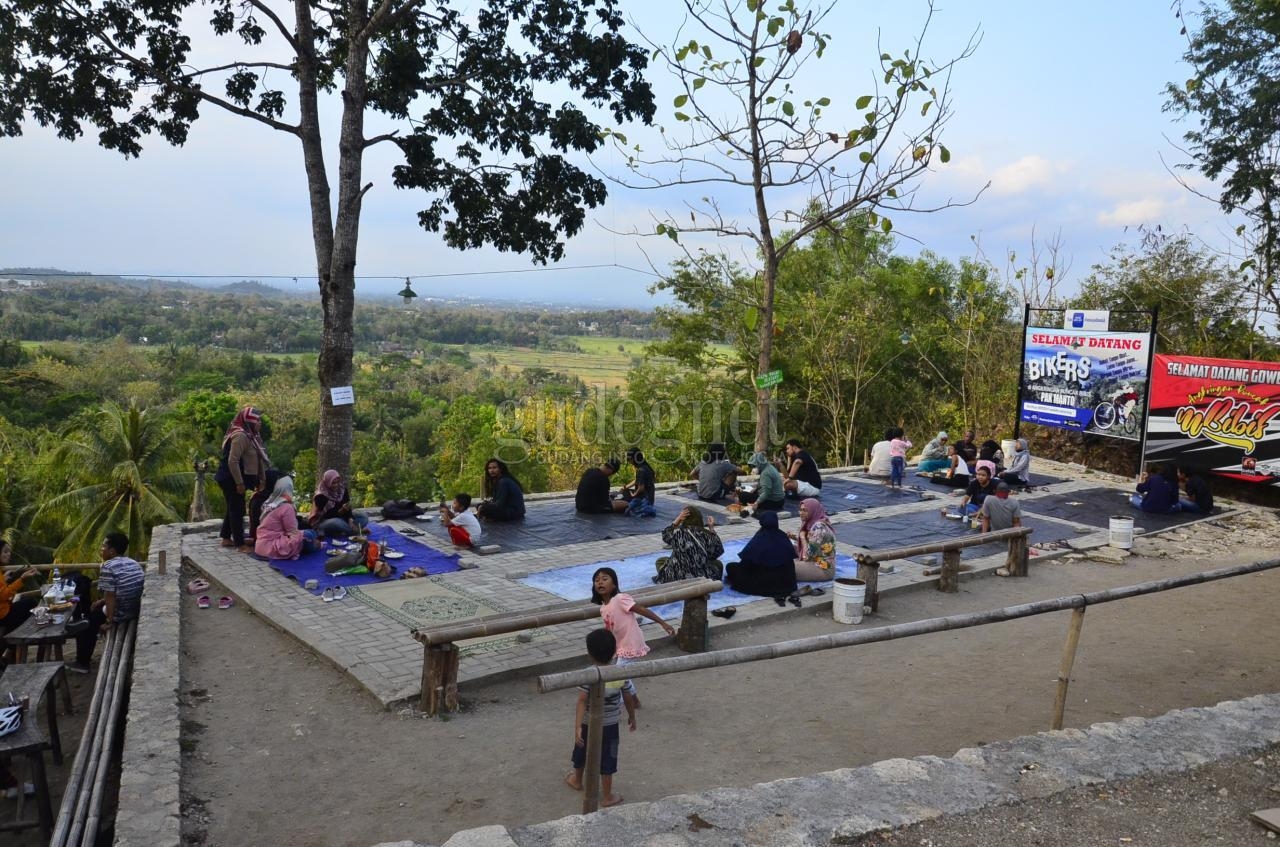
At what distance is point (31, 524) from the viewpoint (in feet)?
71.3

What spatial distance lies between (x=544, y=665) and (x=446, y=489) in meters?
26.8

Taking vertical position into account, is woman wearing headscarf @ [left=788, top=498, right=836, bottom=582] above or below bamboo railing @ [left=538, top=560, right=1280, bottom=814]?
below

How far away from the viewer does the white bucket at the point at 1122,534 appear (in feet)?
37.6

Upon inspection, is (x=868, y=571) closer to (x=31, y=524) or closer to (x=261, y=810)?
(x=261, y=810)

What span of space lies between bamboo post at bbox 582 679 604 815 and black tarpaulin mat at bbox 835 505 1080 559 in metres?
7.36

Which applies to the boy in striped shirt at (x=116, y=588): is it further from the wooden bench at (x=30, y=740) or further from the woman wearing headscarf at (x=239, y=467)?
the woman wearing headscarf at (x=239, y=467)

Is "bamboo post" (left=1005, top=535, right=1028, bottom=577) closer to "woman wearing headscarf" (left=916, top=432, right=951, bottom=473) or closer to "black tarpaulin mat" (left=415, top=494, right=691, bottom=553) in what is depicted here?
"black tarpaulin mat" (left=415, top=494, right=691, bottom=553)

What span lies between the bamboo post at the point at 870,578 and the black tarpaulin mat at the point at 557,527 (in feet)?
11.9

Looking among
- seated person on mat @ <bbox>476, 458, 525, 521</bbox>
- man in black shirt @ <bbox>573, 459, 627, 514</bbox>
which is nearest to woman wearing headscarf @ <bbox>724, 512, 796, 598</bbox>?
man in black shirt @ <bbox>573, 459, 627, 514</bbox>

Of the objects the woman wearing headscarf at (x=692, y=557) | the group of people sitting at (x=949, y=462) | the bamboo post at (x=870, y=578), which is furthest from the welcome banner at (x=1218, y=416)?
the woman wearing headscarf at (x=692, y=557)

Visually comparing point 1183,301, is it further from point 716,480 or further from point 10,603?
point 10,603

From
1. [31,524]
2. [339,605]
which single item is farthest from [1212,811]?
Result: [31,524]

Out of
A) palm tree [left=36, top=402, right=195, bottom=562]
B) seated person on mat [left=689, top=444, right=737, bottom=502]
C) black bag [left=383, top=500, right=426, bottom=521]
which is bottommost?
palm tree [left=36, top=402, right=195, bottom=562]

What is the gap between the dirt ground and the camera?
4.83 metres
